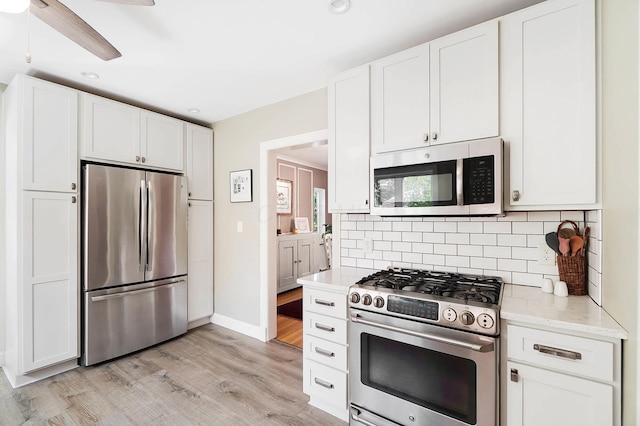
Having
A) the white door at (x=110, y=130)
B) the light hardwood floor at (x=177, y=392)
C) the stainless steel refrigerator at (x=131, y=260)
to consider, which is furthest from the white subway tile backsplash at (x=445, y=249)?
the white door at (x=110, y=130)

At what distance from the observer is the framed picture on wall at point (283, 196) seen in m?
5.52

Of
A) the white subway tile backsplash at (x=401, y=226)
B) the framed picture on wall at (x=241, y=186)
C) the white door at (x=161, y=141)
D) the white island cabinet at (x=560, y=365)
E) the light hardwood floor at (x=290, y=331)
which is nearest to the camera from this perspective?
the white island cabinet at (x=560, y=365)

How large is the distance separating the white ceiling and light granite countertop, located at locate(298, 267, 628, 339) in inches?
64.7

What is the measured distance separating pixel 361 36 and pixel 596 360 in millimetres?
2116

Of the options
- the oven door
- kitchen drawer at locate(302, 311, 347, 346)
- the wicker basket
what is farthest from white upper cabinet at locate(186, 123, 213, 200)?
the wicker basket

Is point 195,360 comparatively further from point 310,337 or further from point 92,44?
point 92,44

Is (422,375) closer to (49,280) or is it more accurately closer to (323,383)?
(323,383)

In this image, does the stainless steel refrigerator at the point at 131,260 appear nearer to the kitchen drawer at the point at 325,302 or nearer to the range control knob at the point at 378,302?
the kitchen drawer at the point at 325,302

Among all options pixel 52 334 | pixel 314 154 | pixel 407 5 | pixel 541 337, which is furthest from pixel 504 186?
pixel 314 154

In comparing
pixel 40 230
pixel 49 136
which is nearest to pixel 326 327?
pixel 40 230

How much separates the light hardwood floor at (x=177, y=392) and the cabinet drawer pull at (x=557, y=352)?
51.2 inches

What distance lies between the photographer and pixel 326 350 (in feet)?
6.46

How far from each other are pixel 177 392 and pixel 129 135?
7.83 feet

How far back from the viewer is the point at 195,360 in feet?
9.05
